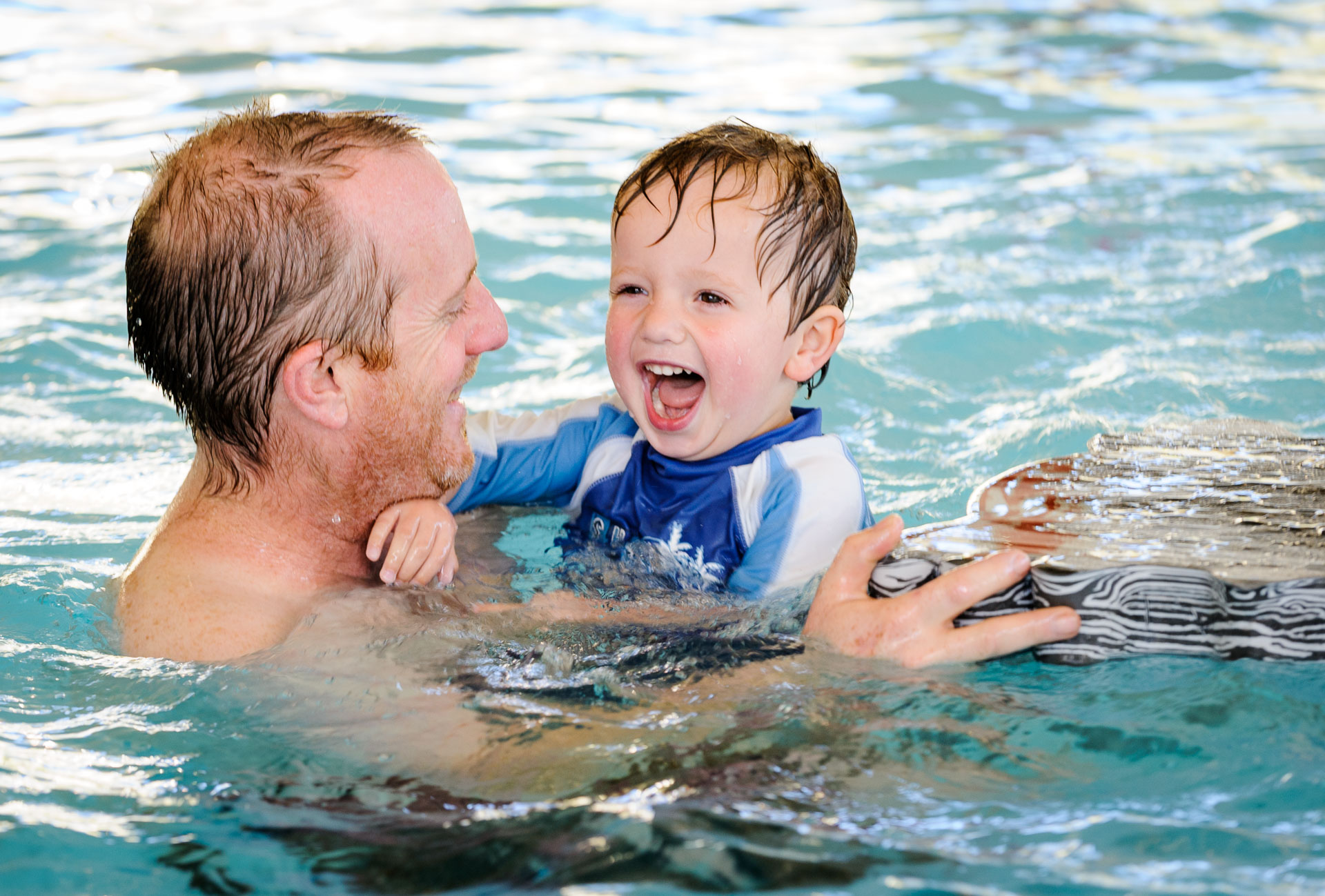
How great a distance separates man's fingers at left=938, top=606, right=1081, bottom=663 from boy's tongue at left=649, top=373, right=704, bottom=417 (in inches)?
39.4

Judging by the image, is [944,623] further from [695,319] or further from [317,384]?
[317,384]

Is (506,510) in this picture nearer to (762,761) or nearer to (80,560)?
(80,560)

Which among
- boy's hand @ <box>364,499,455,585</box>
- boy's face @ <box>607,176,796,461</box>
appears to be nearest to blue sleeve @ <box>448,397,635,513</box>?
boy's face @ <box>607,176,796,461</box>

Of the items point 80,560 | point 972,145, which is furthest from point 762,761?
point 972,145

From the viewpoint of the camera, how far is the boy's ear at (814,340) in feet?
10.5

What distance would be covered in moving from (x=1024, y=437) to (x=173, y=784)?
11.3 feet

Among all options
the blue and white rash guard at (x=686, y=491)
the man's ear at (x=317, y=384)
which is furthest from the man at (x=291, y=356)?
the blue and white rash guard at (x=686, y=491)

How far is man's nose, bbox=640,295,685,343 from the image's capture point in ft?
9.87

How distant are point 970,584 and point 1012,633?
120 mm

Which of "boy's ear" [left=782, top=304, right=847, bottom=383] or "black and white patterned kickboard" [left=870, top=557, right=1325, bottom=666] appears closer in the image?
"black and white patterned kickboard" [left=870, top=557, right=1325, bottom=666]

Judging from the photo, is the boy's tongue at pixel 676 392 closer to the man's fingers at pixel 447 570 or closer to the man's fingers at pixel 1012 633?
the man's fingers at pixel 447 570

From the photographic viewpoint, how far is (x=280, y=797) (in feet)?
7.39

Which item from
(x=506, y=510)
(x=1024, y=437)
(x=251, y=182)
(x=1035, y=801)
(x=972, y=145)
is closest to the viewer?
(x=1035, y=801)

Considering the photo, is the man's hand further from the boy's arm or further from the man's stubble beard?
the man's stubble beard
